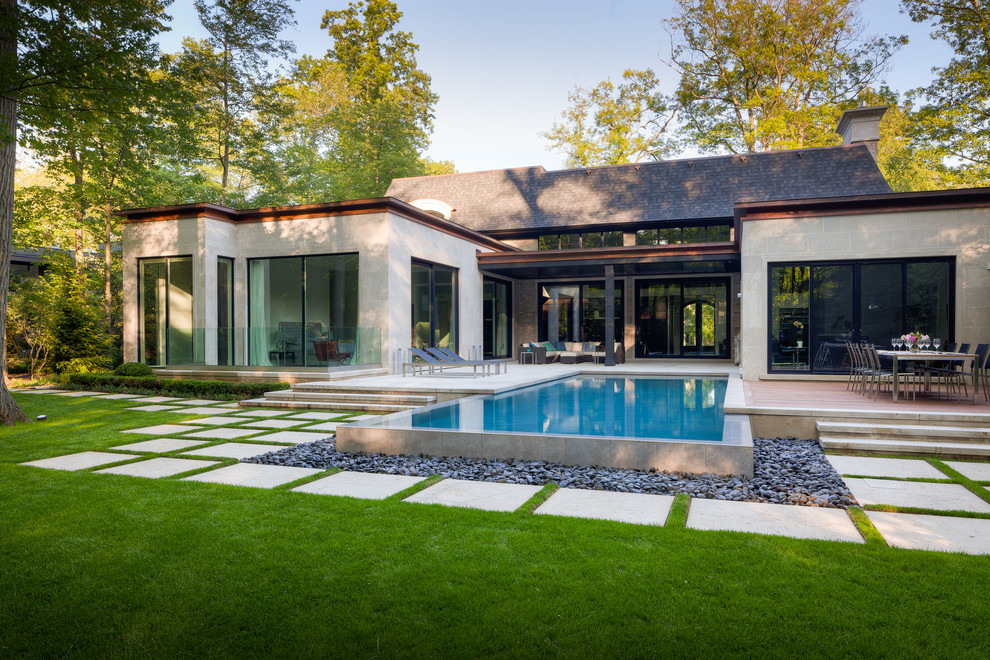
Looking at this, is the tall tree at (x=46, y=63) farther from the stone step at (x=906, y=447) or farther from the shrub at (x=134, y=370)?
the stone step at (x=906, y=447)

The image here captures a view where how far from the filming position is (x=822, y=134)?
24766mm

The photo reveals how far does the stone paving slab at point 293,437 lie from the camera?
700 centimetres

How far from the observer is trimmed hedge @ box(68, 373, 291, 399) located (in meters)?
11.4

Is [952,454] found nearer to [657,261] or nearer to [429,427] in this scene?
[429,427]

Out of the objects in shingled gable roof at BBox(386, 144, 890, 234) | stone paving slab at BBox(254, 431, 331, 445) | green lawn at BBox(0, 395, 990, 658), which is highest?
shingled gable roof at BBox(386, 144, 890, 234)

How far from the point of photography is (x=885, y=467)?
18.4 feet

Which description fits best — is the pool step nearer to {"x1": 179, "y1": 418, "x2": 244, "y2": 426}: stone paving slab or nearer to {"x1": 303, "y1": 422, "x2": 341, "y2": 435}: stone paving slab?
{"x1": 303, "y1": 422, "x2": 341, "y2": 435}: stone paving slab

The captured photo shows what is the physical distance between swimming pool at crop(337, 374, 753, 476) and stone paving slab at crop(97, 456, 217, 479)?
1.50 m

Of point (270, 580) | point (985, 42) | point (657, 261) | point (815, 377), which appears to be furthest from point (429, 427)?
point (985, 42)

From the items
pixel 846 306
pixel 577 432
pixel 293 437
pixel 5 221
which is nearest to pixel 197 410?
pixel 293 437

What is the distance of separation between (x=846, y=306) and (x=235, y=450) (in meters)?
11.0

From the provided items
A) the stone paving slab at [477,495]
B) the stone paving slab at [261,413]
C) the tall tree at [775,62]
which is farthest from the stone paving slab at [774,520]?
the tall tree at [775,62]

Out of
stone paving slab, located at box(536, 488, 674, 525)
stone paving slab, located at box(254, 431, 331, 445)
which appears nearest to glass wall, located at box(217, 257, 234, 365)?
stone paving slab, located at box(254, 431, 331, 445)

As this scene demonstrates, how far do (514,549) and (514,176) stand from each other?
66.5ft
